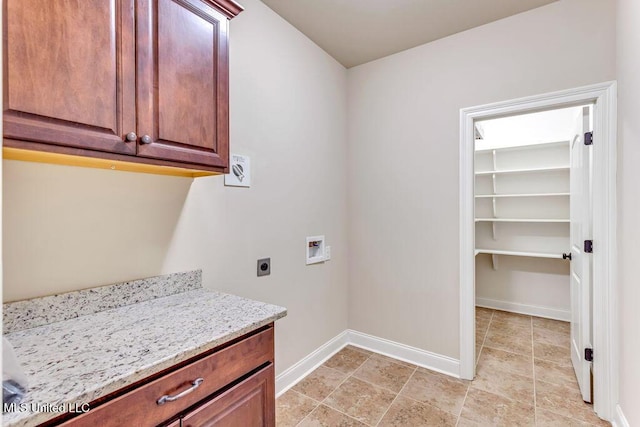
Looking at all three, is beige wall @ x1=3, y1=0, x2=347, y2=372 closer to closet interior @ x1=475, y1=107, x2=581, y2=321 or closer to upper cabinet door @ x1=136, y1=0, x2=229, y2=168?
upper cabinet door @ x1=136, y1=0, x2=229, y2=168

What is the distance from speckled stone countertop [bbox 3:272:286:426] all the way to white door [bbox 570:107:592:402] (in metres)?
2.02

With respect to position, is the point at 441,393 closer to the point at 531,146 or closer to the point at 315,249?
the point at 315,249

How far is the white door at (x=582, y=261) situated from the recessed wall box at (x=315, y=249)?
5.90 ft

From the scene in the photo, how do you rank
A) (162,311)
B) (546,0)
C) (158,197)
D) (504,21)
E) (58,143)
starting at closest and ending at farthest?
(58,143) → (162,311) → (158,197) → (546,0) → (504,21)

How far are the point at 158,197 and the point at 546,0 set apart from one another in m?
2.62

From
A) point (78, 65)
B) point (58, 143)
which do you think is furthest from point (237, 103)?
point (58, 143)

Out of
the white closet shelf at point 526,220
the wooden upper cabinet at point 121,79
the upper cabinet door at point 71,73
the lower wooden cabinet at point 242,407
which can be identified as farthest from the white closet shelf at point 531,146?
the upper cabinet door at point 71,73

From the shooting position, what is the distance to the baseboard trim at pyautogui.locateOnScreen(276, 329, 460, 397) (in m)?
2.22

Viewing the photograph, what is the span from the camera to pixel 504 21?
2.12 metres

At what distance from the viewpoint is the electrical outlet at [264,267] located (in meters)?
2.00

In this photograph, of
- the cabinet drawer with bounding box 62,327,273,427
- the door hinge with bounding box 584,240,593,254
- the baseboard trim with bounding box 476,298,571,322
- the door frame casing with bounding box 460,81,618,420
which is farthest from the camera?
the baseboard trim with bounding box 476,298,571,322

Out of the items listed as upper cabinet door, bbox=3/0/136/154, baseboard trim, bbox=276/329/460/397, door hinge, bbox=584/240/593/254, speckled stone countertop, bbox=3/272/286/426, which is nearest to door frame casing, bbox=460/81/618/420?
door hinge, bbox=584/240/593/254

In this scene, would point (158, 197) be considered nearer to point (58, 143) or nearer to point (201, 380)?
point (58, 143)

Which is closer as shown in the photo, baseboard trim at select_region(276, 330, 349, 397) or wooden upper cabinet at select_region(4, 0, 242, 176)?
wooden upper cabinet at select_region(4, 0, 242, 176)
